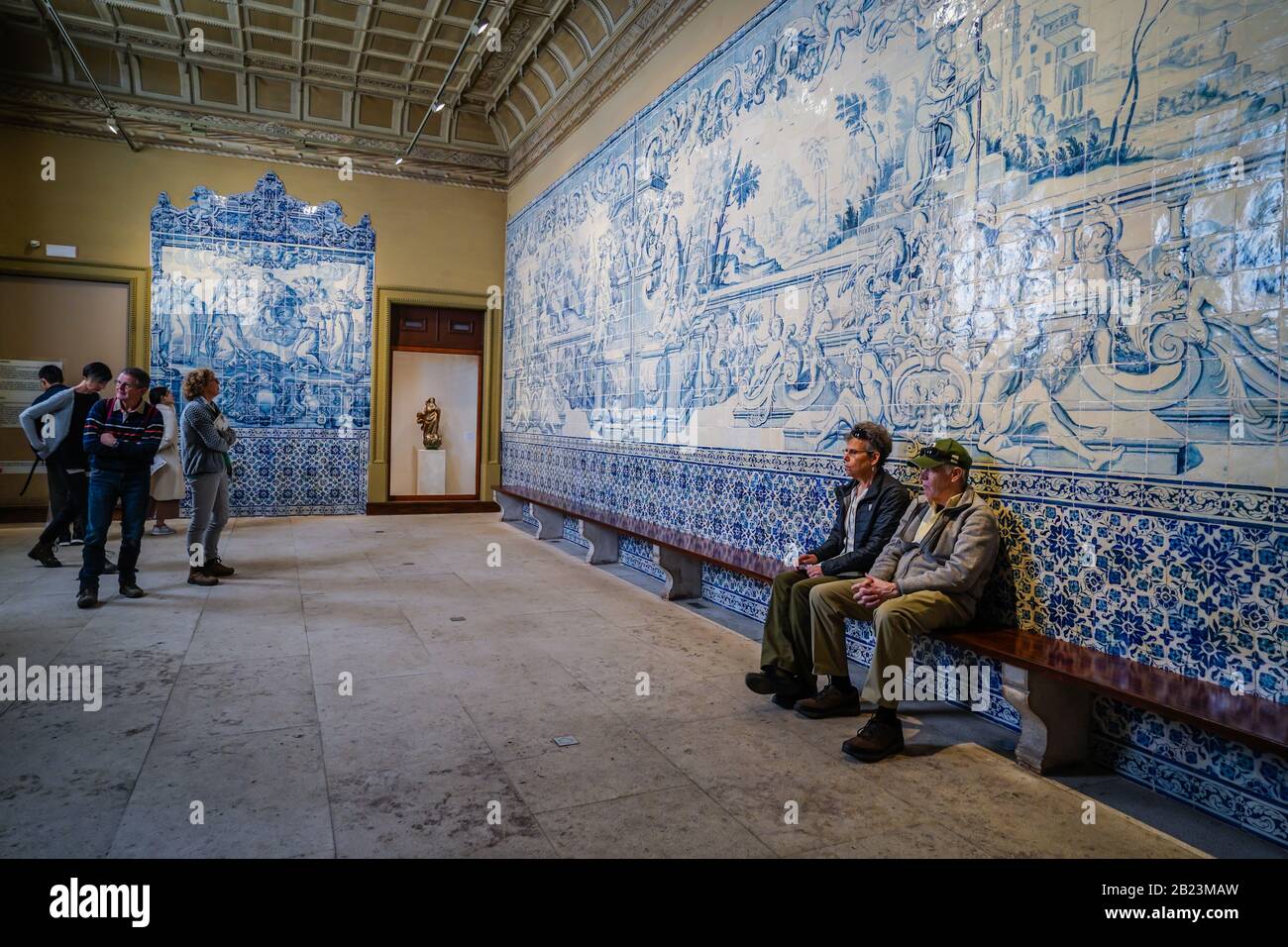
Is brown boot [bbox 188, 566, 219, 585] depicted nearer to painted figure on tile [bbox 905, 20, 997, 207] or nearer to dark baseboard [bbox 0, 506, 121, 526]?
dark baseboard [bbox 0, 506, 121, 526]

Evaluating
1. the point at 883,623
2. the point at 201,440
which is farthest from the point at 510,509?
the point at 883,623

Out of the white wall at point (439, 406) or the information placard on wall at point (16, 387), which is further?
the white wall at point (439, 406)

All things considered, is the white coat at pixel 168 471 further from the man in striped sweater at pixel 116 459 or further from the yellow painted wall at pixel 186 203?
the man in striped sweater at pixel 116 459

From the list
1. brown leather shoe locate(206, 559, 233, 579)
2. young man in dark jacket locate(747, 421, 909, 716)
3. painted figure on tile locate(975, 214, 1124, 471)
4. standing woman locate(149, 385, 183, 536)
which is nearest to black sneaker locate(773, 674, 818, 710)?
young man in dark jacket locate(747, 421, 909, 716)

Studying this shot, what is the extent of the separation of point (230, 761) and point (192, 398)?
165 inches

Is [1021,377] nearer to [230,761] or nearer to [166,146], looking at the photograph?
[230,761]

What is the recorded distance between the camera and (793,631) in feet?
13.9

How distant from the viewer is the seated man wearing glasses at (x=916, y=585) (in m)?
3.58

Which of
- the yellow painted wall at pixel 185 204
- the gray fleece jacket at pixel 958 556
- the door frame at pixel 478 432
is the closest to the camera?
the gray fleece jacket at pixel 958 556

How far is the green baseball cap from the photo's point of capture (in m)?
3.89

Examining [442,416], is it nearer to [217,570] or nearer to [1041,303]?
[217,570]

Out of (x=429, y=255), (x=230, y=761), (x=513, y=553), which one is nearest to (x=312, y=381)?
(x=429, y=255)

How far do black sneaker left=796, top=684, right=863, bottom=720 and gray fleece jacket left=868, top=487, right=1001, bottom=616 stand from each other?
24.8 inches

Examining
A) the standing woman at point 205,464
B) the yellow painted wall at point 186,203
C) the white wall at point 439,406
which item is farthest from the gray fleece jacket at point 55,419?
the white wall at point 439,406
